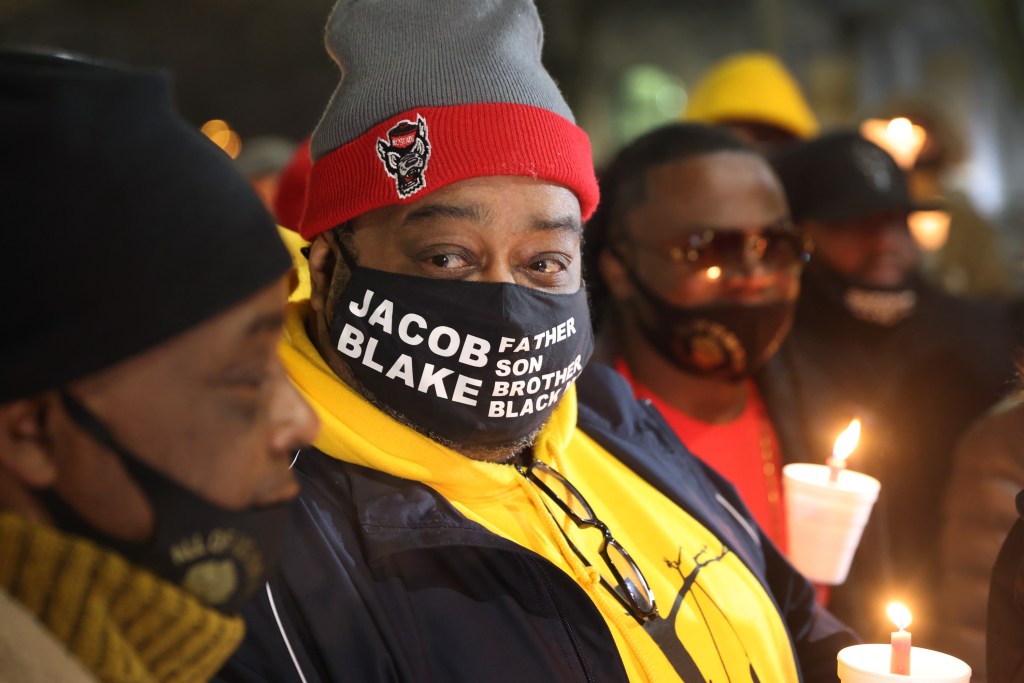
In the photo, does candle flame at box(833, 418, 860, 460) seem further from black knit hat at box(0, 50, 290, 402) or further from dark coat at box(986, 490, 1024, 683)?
black knit hat at box(0, 50, 290, 402)

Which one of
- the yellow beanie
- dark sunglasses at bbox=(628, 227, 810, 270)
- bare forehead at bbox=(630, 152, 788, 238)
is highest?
the yellow beanie

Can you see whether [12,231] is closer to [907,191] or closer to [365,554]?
[365,554]

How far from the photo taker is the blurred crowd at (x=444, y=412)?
114 centimetres

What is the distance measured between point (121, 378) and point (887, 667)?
1.34 metres

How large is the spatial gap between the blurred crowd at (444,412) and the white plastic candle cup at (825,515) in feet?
0.04

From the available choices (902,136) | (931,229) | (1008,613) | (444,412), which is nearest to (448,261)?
(444,412)

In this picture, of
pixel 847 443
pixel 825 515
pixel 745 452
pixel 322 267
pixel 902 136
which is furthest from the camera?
pixel 902 136

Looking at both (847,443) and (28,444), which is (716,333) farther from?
(28,444)

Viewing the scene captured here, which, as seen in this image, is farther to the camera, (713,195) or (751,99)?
(751,99)

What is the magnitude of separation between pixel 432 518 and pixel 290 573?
0.27 metres

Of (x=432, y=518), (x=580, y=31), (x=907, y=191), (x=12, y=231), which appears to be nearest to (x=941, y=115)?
(x=907, y=191)

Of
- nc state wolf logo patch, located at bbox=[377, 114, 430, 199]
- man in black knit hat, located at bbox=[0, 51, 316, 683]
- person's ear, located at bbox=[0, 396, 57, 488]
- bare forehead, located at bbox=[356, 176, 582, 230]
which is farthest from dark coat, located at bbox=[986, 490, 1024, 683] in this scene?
person's ear, located at bbox=[0, 396, 57, 488]

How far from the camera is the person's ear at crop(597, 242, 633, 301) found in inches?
134

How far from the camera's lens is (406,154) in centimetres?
197
